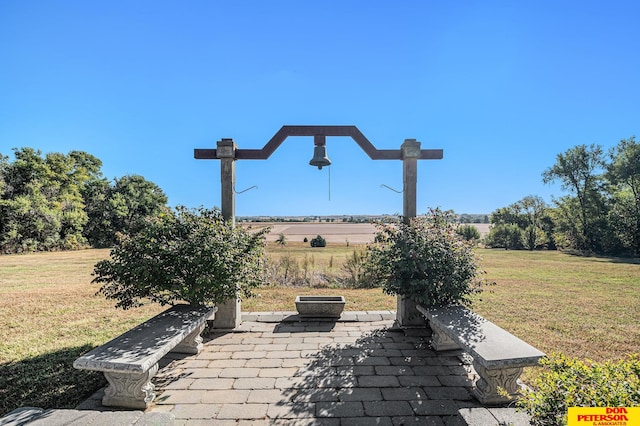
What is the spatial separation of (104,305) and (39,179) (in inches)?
746

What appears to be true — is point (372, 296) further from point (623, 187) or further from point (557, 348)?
point (623, 187)

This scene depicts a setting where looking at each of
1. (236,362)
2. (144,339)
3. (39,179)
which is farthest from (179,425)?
(39,179)

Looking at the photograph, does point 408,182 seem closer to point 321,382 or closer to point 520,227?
point 321,382

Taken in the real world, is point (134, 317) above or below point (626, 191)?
below

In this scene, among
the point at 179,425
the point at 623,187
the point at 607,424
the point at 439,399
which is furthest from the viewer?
the point at 623,187

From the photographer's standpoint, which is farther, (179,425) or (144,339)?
(144,339)

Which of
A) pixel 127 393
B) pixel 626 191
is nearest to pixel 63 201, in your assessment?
pixel 127 393

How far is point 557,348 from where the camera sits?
429cm

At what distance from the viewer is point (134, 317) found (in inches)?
230

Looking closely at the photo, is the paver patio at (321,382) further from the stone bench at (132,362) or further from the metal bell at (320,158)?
the metal bell at (320,158)

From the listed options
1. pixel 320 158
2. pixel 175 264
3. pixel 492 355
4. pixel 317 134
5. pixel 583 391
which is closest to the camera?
pixel 583 391

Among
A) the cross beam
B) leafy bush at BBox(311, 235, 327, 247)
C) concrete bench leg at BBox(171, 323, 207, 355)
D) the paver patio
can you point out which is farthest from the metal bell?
leafy bush at BBox(311, 235, 327, 247)

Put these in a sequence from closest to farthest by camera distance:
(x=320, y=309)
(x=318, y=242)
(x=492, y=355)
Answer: (x=492, y=355)
(x=320, y=309)
(x=318, y=242)

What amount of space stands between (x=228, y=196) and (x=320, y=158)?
158cm
